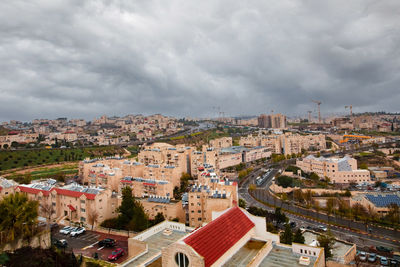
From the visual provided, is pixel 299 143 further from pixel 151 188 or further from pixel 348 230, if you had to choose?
pixel 151 188

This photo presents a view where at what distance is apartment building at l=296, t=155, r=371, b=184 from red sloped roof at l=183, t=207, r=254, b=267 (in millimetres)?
24978

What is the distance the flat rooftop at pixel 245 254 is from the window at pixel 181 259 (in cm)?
156

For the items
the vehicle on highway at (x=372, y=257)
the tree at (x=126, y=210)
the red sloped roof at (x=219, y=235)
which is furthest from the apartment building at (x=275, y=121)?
the red sloped roof at (x=219, y=235)

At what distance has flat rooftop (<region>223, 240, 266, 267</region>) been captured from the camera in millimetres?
8500

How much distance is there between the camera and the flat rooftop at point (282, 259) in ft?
28.6

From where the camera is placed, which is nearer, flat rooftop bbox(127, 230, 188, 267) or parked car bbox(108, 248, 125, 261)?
flat rooftop bbox(127, 230, 188, 267)

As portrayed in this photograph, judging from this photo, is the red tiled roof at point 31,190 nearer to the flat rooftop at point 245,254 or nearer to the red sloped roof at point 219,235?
the red sloped roof at point 219,235

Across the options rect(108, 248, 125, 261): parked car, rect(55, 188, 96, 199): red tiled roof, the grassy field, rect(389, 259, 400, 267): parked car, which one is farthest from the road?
the grassy field

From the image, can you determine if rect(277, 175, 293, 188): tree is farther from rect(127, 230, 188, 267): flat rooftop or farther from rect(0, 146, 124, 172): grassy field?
rect(0, 146, 124, 172): grassy field

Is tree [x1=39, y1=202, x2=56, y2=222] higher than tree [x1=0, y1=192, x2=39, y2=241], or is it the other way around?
tree [x1=0, y1=192, x2=39, y2=241]

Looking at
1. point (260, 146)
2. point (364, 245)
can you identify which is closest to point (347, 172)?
point (364, 245)

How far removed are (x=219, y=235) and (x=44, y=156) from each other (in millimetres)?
47496

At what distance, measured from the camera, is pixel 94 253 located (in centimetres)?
1279

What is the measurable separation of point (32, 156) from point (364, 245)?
4851cm
